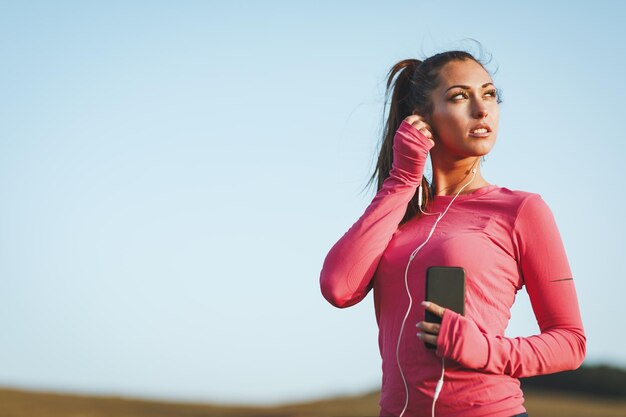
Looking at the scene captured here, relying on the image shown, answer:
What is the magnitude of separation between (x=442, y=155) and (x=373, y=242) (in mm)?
465

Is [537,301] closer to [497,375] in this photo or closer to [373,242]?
[497,375]

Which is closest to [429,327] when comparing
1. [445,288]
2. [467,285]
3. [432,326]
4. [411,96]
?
[432,326]

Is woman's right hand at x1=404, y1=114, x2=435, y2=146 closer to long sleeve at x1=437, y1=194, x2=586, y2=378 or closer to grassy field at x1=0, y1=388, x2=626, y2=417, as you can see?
long sleeve at x1=437, y1=194, x2=586, y2=378

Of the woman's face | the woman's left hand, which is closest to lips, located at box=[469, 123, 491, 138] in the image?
the woman's face

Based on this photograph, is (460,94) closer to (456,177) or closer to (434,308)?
(456,177)

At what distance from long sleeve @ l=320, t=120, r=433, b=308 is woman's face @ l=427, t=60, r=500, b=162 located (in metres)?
0.10

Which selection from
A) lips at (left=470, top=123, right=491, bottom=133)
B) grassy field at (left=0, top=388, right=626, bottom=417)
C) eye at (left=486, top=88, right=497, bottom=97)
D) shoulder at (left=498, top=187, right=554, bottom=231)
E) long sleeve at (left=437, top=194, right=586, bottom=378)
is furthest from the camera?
grassy field at (left=0, top=388, right=626, bottom=417)

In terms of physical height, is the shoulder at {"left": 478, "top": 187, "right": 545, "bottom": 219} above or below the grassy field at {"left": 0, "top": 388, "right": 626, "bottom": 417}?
above

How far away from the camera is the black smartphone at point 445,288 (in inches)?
89.9

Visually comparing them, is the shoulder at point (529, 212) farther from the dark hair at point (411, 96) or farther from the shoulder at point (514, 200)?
the dark hair at point (411, 96)

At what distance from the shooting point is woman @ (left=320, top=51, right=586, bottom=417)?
232cm

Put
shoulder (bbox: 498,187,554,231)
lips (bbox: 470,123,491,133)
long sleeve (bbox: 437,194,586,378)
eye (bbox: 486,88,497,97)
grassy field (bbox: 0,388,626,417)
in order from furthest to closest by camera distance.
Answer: grassy field (bbox: 0,388,626,417) → eye (bbox: 486,88,497,97) → lips (bbox: 470,123,491,133) → shoulder (bbox: 498,187,554,231) → long sleeve (bbox: 437,194,586,378)

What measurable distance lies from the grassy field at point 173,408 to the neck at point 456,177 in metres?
5.00

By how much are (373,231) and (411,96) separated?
685mm
